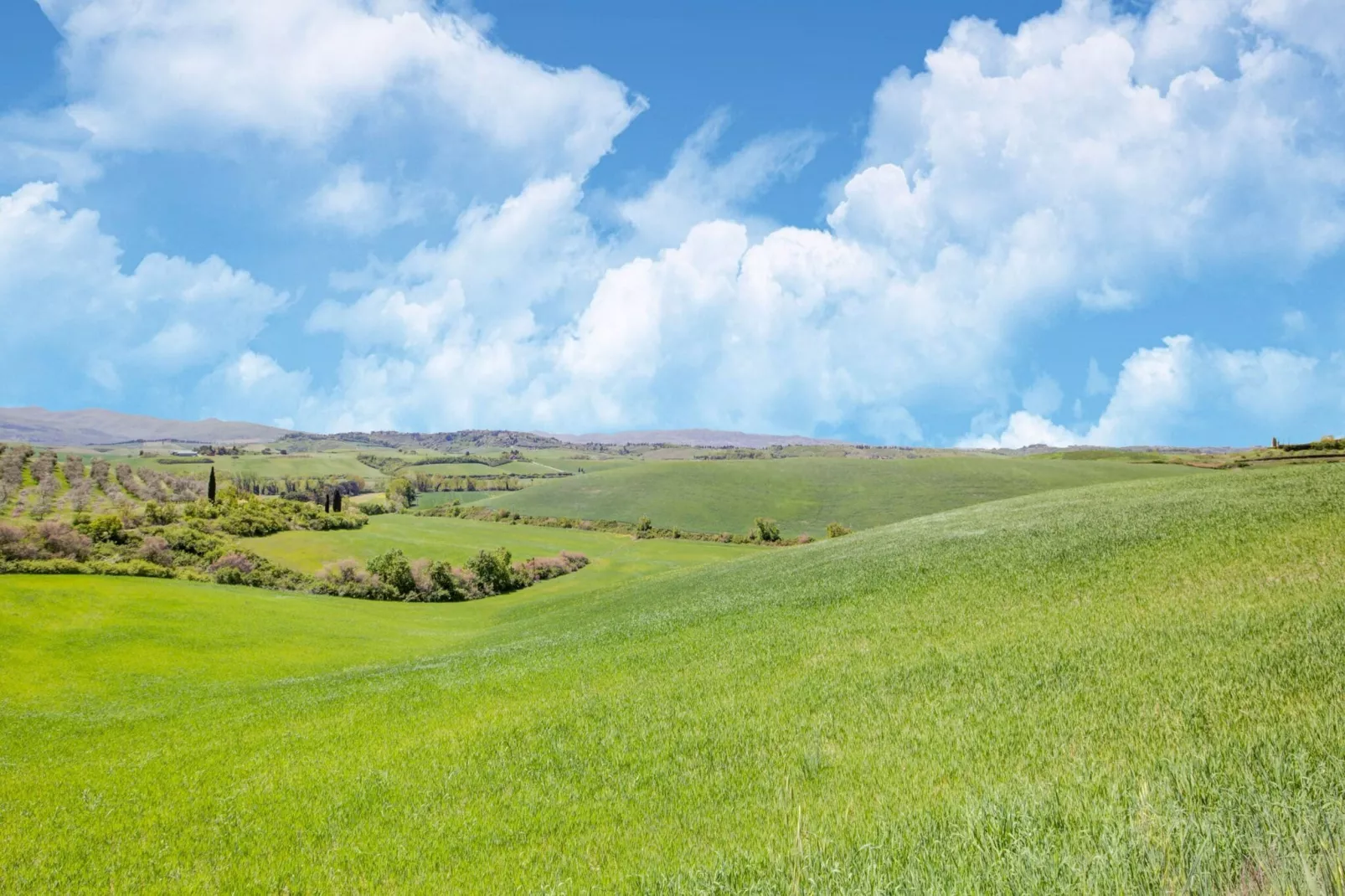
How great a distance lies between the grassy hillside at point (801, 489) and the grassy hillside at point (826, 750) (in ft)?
263

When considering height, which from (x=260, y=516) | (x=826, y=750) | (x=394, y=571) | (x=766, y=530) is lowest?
(x=394, y=571)

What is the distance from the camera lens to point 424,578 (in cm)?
6612

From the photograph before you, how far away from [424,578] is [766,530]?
162ft

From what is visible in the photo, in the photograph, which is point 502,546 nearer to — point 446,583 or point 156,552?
point 446,583

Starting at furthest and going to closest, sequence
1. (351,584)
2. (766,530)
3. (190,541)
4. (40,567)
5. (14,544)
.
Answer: (766,530) → (351,584) → (190,541) → (14,544) → (40,567)

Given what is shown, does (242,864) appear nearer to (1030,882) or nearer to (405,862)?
(405,862)

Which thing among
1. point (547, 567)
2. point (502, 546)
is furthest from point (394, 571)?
point (547, 567)

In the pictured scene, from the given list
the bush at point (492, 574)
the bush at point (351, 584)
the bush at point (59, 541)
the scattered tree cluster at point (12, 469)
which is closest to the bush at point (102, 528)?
the bush at point (59, 541)

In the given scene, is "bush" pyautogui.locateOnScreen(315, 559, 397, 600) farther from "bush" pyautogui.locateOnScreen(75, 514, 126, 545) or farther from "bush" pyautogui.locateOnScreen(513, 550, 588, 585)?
"bush" pyautogui.locateOnScreen(75, 514, 126, 545)

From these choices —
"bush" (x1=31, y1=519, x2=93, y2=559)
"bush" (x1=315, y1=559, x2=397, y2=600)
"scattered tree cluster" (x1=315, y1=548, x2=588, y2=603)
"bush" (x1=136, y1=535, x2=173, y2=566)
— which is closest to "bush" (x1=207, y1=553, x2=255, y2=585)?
"bush" (x1=136, y1=535, x2=173, y2=566)

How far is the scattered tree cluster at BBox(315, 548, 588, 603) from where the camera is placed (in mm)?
62938

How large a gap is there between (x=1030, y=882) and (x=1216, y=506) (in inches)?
992

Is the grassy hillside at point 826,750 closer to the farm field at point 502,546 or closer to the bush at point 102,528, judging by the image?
the bush at point 102,528

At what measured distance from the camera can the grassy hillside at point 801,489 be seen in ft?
336
